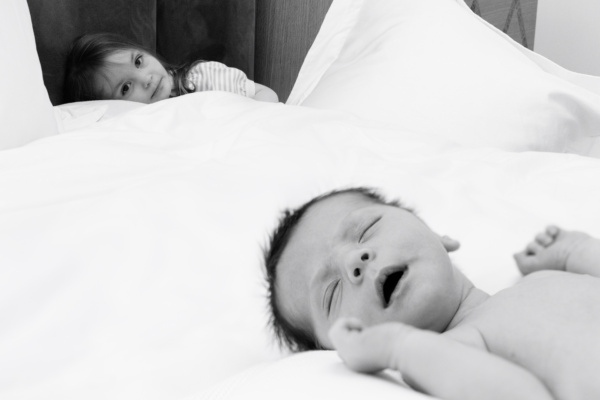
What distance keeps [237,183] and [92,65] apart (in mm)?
788

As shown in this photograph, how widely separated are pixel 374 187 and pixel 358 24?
73 cm

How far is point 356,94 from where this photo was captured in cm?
148

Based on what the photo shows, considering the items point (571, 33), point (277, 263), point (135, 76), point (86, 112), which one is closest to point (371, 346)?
point (277, 263)

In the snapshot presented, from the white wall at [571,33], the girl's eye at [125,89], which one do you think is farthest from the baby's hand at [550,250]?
the white wall at [571,33]

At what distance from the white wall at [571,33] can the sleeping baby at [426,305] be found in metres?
2.14

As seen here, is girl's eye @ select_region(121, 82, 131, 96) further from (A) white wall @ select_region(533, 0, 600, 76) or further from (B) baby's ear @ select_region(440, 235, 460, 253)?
(A) white wall @ select_region(533, 0, 600, 76)

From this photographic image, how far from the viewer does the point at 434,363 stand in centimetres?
58

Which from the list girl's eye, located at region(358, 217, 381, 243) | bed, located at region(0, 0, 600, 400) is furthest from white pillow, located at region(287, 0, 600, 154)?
girl's eye, located at region(358, 217, 381, 243)

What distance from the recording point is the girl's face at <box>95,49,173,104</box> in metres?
1.85

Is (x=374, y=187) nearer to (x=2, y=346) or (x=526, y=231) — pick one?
(x=526, y=231)

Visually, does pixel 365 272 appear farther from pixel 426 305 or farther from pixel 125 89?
pixel 125 89

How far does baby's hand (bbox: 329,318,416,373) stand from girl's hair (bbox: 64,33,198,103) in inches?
46.4

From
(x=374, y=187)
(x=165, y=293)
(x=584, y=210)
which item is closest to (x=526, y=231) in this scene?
(x=584, y=210)

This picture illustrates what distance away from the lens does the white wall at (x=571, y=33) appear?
2771 millimetres
